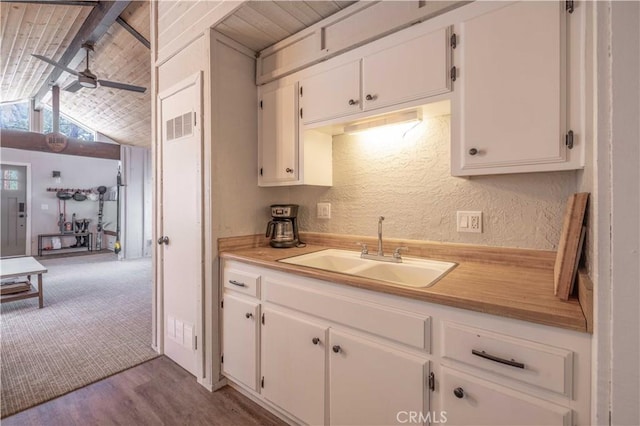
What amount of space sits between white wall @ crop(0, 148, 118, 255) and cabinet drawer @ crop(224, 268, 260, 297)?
27.3 feet

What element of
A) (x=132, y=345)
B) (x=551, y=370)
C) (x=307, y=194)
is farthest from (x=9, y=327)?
(x=551, y=370)

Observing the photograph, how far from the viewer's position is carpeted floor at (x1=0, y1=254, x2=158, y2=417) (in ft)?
6.41

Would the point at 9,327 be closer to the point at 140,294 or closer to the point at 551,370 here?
the point at 140,294

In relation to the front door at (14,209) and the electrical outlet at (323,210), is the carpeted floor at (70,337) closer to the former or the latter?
the electrical outlet at (323,210)

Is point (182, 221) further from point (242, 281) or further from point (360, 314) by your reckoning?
point (360, 314)

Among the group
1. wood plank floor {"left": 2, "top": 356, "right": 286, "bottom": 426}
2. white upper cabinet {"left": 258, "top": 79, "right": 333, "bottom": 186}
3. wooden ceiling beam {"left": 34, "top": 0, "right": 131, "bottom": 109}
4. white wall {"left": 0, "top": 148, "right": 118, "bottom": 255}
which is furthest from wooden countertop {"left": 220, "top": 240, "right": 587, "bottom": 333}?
white wall {"left": 0, "top": 148, "right": 118, "bottom": 255}

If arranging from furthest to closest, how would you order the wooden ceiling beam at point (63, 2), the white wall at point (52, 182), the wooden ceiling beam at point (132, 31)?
1. the white wall at point (52, 182)
2. the wooden ceiling beam at point (132, 31)
3. the wooden ceiling beam at point (63, 2)

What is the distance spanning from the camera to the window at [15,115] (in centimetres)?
Answer: 629

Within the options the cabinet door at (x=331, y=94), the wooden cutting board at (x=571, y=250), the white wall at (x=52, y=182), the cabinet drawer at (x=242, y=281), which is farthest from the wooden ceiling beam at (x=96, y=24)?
the white wall at (x=52, y=182)

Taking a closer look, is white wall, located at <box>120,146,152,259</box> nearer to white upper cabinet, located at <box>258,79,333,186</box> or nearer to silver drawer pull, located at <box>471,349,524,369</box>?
white upper cabinet, located at <box>258,79,333,186</box>

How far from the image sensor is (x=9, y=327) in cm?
287

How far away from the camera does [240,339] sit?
1771 millimetres

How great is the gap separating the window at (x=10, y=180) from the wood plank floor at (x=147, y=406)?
25.3 ft

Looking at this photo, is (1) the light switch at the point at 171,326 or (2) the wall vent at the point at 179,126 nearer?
(2) the wall vent at the point at 179,126
